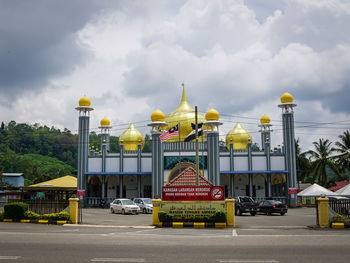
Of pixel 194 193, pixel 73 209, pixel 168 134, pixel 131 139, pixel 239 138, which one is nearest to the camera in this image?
pixel 194 193

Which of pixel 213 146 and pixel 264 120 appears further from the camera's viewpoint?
pixel 264 120

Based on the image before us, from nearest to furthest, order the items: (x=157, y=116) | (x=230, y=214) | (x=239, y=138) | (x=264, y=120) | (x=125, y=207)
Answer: (x=230, y=214)
(x=125, y=207)
(x=157, y=116)
(x=239, y=138)
(x=264, y=120)

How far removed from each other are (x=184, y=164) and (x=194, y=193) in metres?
22.7

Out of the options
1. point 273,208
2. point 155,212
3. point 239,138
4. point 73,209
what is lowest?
point 273,208

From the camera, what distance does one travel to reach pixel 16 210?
72.8 ft

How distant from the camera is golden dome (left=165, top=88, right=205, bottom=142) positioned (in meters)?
47.9

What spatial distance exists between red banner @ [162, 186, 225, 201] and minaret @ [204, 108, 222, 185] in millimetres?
21461

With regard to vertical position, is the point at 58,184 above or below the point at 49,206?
above

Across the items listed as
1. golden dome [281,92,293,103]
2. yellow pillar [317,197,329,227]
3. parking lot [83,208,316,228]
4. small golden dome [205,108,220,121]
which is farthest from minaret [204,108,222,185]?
yellow pillar [317,197,329,227]

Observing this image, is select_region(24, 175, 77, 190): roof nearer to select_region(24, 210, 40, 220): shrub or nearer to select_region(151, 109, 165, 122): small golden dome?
select_region(151, 109, 165, 122): small golden dome

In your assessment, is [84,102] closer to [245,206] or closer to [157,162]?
[157,162]

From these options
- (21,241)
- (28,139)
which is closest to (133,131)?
(21,241)

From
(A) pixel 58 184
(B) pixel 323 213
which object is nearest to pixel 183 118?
(A) pixel 58 184

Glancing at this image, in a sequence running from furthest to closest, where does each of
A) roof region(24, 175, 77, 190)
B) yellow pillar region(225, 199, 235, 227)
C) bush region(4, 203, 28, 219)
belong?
roof region(24, 175, 77, 190) → bush region(4, 203, 28, 219) → yellow pillar region(225, 199, 235, 227)
